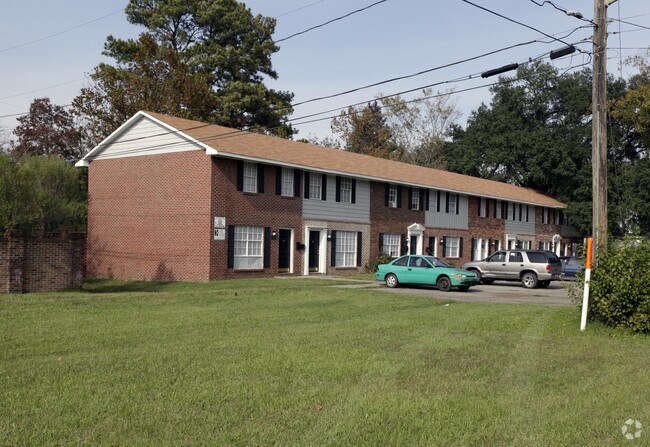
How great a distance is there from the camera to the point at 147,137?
30156 mm

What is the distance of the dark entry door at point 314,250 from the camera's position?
32.6 meters

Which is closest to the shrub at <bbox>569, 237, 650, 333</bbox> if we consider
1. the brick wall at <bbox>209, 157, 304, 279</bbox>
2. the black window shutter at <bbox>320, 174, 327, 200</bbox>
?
the brick wall at <bbox>209, 157, 304, 279</bbox>

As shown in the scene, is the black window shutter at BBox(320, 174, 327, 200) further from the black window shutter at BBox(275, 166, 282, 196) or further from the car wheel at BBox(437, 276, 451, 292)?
the car wheel at BBox(437, 276, 451, 292)

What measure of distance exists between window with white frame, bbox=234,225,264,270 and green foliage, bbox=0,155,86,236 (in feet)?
25.5

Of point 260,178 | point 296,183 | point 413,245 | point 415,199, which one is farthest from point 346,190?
point 413,245

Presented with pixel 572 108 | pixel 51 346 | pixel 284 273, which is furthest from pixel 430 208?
pixel 51 346

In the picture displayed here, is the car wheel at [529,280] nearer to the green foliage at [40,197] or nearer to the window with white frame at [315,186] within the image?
the window with white frame at [315,186]

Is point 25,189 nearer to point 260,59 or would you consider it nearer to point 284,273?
point 284,273

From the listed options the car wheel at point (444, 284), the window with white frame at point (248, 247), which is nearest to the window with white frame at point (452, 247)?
the window with white frame at point (248, 247)

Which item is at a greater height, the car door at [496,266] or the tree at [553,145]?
the tree at [553,145]

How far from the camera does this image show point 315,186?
107 feet

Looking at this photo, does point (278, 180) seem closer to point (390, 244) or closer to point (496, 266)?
point (390, 244)

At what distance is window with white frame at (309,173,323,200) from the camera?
106 ft

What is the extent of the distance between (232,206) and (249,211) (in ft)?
3.33
